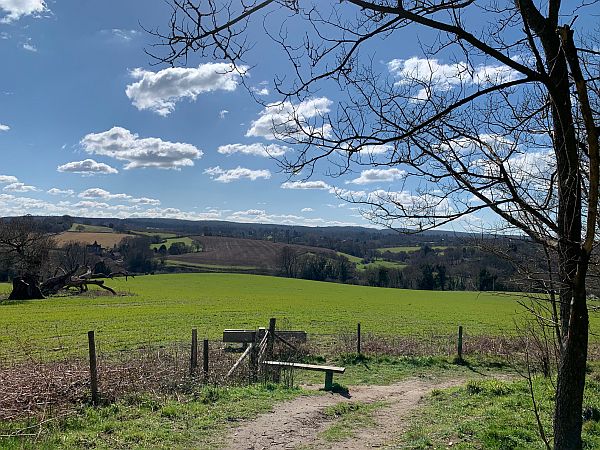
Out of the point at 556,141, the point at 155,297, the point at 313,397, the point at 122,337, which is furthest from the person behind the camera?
the point at 155,297

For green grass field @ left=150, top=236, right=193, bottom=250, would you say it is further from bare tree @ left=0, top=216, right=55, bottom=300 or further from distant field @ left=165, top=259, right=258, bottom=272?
bare tree @ left=0, top=216, right=55, bottom=300

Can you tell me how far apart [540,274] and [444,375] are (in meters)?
11.8

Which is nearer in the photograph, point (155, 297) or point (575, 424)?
point (575, 424)

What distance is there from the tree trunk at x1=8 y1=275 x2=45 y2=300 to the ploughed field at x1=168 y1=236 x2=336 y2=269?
5428 centimetres

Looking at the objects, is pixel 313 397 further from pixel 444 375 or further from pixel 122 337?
pixel 122 337

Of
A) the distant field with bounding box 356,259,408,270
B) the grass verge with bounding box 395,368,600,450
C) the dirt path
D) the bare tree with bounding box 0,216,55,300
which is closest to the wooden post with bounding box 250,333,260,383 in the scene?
the dirt path

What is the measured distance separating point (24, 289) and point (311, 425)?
46.2 meters

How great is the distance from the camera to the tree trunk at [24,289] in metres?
47.0

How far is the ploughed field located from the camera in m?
104

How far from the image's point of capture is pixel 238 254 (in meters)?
114

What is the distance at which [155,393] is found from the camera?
33.2 feet

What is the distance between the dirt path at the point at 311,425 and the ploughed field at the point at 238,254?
91.3 meters

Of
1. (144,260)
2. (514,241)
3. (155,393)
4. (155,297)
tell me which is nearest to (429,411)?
Answer: (155,393)

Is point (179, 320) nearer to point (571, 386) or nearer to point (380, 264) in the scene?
point (571, 386)
